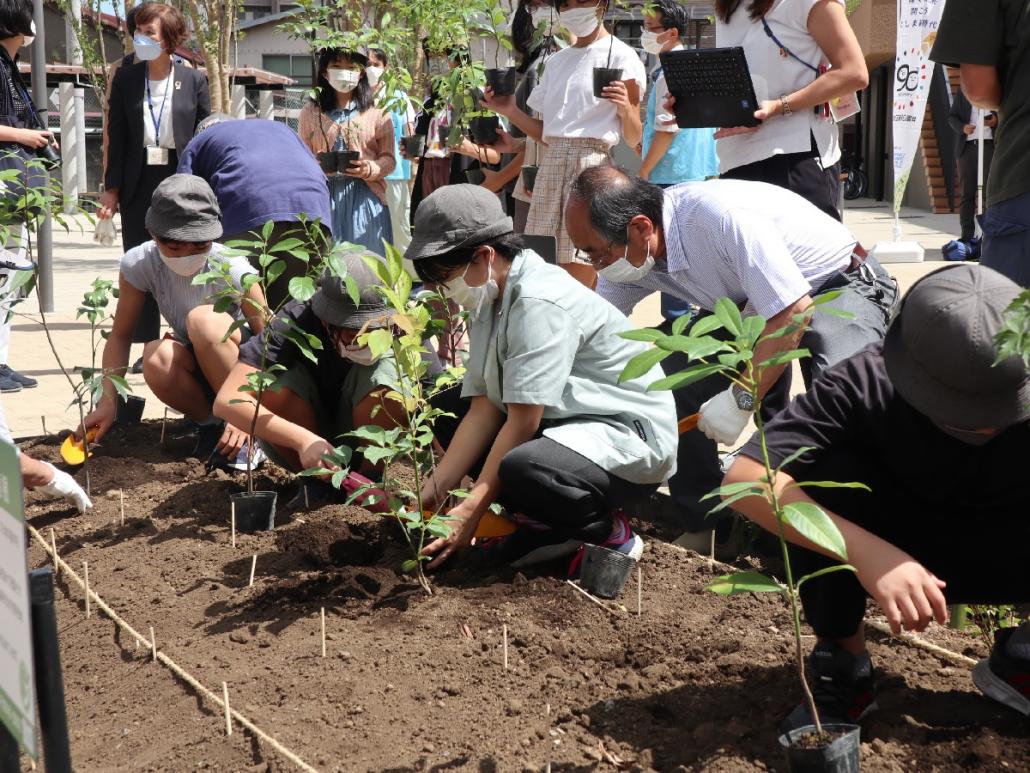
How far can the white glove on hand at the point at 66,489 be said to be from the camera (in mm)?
3824

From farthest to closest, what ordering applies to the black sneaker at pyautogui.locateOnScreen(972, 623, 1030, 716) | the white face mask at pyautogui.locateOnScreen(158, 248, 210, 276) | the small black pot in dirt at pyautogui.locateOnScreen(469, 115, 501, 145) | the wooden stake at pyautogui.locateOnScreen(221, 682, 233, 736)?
the small black pot in dirt at pyautogui.locateOnScreen(469, 115, 501, 145), the white face mask at pyautogui.locateOnScreen(158, 248, 210, 276), the wooden stake at pyautogui.locateOnScreen(221, 682, 233, 736), the black sneaker at pyautogui.locateOnScreen(972, 623, 1030, 716)

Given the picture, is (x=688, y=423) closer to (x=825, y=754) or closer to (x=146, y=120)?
(x=825, y=754)

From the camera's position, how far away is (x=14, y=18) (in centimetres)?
548

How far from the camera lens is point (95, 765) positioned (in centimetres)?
242

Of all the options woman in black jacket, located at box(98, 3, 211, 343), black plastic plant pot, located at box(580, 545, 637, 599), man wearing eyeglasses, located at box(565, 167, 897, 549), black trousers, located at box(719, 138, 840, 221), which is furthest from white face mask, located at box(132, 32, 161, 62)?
black plastic plant pot, located at box(580, 545, 637, 599)

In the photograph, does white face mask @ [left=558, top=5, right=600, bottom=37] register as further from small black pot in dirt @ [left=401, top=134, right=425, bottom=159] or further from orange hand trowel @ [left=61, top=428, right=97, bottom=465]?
orange hand trowel @ [left=61, top=428, right=97, bottom=465]

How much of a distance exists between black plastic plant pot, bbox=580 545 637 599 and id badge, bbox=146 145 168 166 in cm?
373

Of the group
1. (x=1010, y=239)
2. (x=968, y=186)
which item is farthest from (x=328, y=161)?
(x=968, y=186)

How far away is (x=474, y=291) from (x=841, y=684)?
138cm

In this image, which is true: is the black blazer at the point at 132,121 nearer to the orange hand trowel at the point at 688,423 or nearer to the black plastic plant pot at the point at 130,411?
the black plastic plant pot at the point at 130,411

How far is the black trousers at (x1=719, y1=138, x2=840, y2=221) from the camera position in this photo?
3900 millimetres

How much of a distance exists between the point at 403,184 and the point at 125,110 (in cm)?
148

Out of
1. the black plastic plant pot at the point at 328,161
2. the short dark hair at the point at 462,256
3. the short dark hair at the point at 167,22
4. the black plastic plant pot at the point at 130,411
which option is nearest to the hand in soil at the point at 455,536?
the short dark hair at the point at 462,256

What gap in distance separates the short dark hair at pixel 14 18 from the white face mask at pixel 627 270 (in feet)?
11.3
